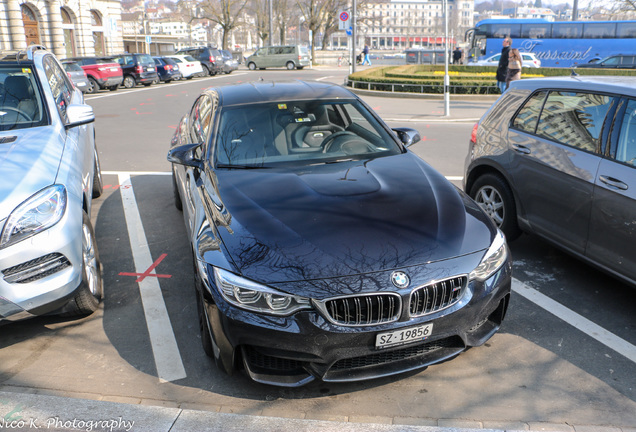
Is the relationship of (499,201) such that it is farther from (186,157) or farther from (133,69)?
(133,69)

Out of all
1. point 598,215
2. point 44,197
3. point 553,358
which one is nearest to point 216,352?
point 44,197

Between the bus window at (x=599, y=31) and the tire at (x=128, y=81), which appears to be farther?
the bus window at (x=599, y=31)

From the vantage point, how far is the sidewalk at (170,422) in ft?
9.93

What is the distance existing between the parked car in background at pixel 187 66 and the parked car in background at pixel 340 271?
31.9 m

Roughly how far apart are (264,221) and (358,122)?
192cm

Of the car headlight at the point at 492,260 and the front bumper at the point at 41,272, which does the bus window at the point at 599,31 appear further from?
the front bumper at the point at 41,272

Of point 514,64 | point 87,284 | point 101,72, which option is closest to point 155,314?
point 87,284

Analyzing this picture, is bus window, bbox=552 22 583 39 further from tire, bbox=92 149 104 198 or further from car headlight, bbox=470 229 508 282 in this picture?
car headlight, bbox=470 229 508 282

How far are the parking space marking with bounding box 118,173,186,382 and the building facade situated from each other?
136 ft

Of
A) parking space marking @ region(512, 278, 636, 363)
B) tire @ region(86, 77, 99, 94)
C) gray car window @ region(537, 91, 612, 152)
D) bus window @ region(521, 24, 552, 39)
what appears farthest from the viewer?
bus window @ region(521, 24, 552, 39)

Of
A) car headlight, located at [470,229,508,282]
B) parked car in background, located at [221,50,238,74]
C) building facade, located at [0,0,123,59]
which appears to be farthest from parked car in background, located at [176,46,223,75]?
car headlight, located at [470,229,508,282]

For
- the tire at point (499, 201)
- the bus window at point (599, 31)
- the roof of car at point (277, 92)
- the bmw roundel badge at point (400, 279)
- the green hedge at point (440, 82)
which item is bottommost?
the green hedge at point (440, 82)

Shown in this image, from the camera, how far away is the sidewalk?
303 cm

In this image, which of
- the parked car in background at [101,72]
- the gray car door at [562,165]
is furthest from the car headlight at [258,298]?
the parked car in background at [101,72]
